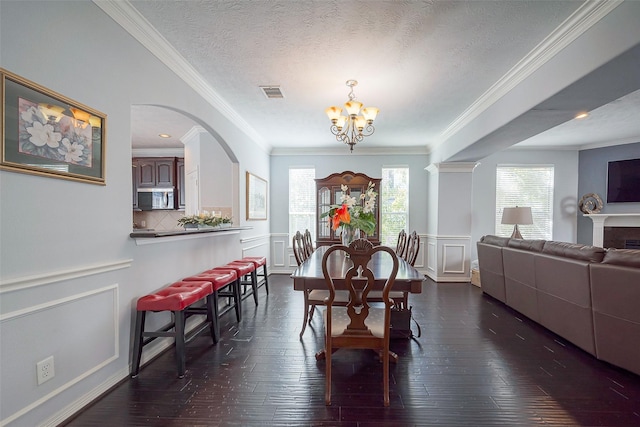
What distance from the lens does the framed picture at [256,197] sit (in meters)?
4.41

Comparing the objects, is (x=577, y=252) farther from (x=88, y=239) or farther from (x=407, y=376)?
(x=88, y=239)

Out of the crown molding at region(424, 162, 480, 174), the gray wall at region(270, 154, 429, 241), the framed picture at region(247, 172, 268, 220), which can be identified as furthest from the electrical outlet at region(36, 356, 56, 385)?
the crown molding at region(424, 162, 480, 174)

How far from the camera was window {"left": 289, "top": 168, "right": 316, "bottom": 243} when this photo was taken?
5.74m

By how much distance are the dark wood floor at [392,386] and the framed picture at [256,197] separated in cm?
215

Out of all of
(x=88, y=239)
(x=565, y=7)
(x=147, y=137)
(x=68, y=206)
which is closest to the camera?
(x=68, y=206)

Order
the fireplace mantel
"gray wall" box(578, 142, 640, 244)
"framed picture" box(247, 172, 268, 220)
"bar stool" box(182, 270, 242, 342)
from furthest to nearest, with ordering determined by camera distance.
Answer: "gray wall" box(578, 142, 640, 244)
the fireplace mantel
"framed picture" box(247, 172, 268, 220)
"bar stool" box(182, 270, 242, 342)

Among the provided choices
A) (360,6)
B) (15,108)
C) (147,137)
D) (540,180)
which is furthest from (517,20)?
(147,137)

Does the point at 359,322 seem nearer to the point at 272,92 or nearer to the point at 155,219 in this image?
the point at 272,92

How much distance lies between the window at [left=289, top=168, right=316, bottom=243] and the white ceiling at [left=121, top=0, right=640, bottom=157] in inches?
77.6

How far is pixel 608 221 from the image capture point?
15.8 ft

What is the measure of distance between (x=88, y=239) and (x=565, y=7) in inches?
135

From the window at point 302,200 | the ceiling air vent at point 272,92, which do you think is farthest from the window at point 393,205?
the ceiling air vent at point 272,92

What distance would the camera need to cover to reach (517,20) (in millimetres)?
1930

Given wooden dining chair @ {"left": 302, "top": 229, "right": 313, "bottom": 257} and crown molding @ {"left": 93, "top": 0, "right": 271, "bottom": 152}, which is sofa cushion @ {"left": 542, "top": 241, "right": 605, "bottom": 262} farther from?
crown molding @ {"left": 93, "top": 0, "right": 271, "bottom": 152}
